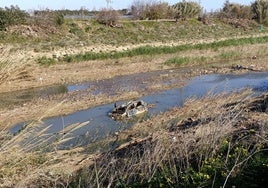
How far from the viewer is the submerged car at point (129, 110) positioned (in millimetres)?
13214

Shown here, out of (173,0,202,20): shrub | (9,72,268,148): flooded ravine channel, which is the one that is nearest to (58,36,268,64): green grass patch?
(9,72,268,148): flooded ravine channel

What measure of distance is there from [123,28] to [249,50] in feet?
32.0

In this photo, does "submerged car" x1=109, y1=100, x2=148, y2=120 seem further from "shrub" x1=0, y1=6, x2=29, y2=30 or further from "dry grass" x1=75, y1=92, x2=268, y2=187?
"shrub" x1=0, y1=6, x2=29, y2=30

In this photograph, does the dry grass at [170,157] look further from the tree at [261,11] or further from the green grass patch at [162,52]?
the tree at [261,11]

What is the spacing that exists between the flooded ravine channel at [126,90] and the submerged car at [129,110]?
0.22 metres

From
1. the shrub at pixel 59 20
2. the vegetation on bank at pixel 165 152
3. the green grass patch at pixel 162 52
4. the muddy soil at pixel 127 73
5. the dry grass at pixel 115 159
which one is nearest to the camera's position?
the dry grass at pixel 115 159

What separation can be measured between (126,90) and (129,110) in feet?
15.0

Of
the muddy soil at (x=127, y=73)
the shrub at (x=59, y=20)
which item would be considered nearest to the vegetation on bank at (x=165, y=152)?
the muddy soil at (x=127, y=73)

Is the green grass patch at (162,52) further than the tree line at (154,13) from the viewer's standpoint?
No

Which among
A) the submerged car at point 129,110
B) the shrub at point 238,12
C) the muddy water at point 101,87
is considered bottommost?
the muddy water at point 101,87

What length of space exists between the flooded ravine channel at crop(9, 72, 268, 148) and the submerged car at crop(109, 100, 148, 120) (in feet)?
0.73

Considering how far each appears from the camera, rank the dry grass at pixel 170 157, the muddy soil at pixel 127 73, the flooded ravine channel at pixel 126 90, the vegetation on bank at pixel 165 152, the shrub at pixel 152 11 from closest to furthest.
Result: the vegetation on bank at pixel 165 152
the dry grass at pixel 170 157
the flooded ravine channel at pixel 126 90
the muddy soil at pixel 127 73
the shrub at pixel 152 11

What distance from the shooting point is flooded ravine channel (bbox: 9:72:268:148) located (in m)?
11.2

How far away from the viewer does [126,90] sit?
58.6 feet
